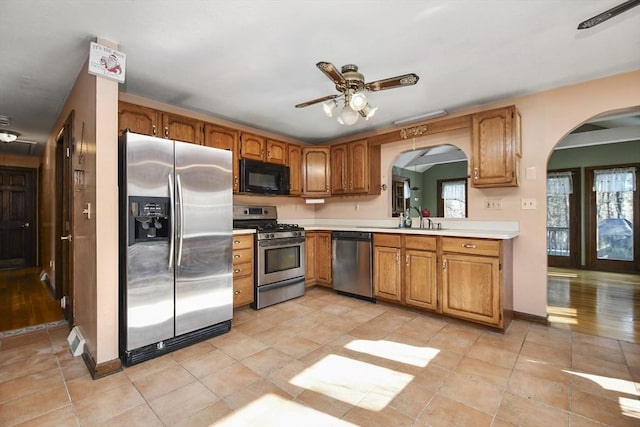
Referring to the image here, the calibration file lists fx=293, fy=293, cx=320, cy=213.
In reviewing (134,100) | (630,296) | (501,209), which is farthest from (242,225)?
(630,296)

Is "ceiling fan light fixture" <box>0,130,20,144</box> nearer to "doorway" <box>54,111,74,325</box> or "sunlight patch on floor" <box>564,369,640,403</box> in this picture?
"doorway" <box>54,111,74,325</box>

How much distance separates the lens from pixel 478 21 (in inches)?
77.7

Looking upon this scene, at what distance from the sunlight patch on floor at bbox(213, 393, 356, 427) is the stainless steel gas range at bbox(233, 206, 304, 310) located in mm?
1785

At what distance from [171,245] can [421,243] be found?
2511 mm

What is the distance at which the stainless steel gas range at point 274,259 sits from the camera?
351 cm

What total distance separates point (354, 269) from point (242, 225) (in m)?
1.62

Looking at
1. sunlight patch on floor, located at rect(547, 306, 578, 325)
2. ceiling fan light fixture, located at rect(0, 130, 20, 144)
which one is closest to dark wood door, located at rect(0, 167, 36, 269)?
ceiling fan light fixture, located at rect(0, 130, 20, 144)

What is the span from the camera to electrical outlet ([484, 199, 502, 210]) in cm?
333

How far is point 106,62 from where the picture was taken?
2.10m

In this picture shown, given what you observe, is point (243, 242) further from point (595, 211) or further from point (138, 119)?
point (595, 211)

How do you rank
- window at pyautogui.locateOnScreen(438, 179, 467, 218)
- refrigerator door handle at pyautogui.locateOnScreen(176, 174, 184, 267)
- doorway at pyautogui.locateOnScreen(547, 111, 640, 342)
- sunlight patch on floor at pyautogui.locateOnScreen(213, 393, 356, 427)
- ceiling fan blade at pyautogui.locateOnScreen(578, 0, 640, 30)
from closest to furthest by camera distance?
ceiling fan blade at pyautogui.locateOnScreen(578, 0, 640, 30) < sunlight patch on floor at pyautogui.locateOnScreen(213, 393, 356, 427) < refrigerator door handle at pyautogui.locateOnScreen(176, 174, 184, 267) < doorway at pyautogui.locateOnScreen(547, 111, 640, 342) < window at pyautogui.locateOnScreen(438, 179, 467, 218)

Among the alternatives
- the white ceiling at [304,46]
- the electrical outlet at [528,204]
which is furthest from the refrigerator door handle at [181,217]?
the electrical outlet at [528,204]

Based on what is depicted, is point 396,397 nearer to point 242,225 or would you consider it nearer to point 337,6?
point 337,6

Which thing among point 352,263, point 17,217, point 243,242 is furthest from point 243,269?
point 17,217
